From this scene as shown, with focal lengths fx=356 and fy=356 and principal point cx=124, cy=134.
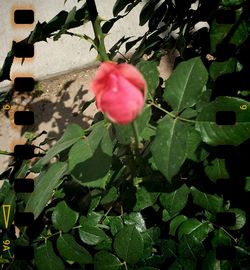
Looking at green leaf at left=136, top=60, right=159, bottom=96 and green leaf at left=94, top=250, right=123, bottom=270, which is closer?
green leaf at left=136, top=60, right=159, bottom=96

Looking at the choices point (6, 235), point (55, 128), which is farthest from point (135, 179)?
point (55, 128)

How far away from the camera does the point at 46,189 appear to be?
754 millimetres

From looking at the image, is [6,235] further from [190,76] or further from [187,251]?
[190,76]

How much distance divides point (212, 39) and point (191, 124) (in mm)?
238

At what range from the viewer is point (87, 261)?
0.99 m

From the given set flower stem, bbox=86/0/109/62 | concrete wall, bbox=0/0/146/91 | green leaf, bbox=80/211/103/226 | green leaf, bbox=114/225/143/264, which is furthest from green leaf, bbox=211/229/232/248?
concrete wall, bbox=0/0/146/91

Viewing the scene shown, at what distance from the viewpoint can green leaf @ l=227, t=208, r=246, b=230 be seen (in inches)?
40.5

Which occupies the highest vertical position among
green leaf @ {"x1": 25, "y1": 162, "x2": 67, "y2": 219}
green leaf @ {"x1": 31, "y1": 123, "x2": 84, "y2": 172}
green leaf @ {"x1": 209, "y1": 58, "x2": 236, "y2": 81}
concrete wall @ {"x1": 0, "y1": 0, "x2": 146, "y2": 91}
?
green leaf @ {"x1": 209, "y1": 58, "x2": 236, "y2": 81}

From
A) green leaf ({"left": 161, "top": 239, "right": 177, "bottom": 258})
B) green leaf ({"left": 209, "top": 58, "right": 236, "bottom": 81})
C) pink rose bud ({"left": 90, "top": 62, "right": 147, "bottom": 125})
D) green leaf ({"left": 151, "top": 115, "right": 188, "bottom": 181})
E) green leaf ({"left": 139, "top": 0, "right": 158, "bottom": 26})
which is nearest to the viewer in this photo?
pink rose bud ({"left": 90, "top": 62, "right": 147, "bottom": 125})

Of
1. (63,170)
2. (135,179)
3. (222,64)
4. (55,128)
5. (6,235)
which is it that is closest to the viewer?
(63,170)

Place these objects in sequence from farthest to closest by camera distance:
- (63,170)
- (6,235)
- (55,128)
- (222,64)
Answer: (55,128) < (6,235) < (222,64) < (63,170)

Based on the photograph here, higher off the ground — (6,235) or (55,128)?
(6,235)

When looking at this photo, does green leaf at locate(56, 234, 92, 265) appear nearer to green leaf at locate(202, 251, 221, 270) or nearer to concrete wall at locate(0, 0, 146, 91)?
green leaf at locate(202, 251, 221, 270)

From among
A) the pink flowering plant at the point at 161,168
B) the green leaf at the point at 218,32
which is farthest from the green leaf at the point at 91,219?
the green leaf at the point at 218,32
